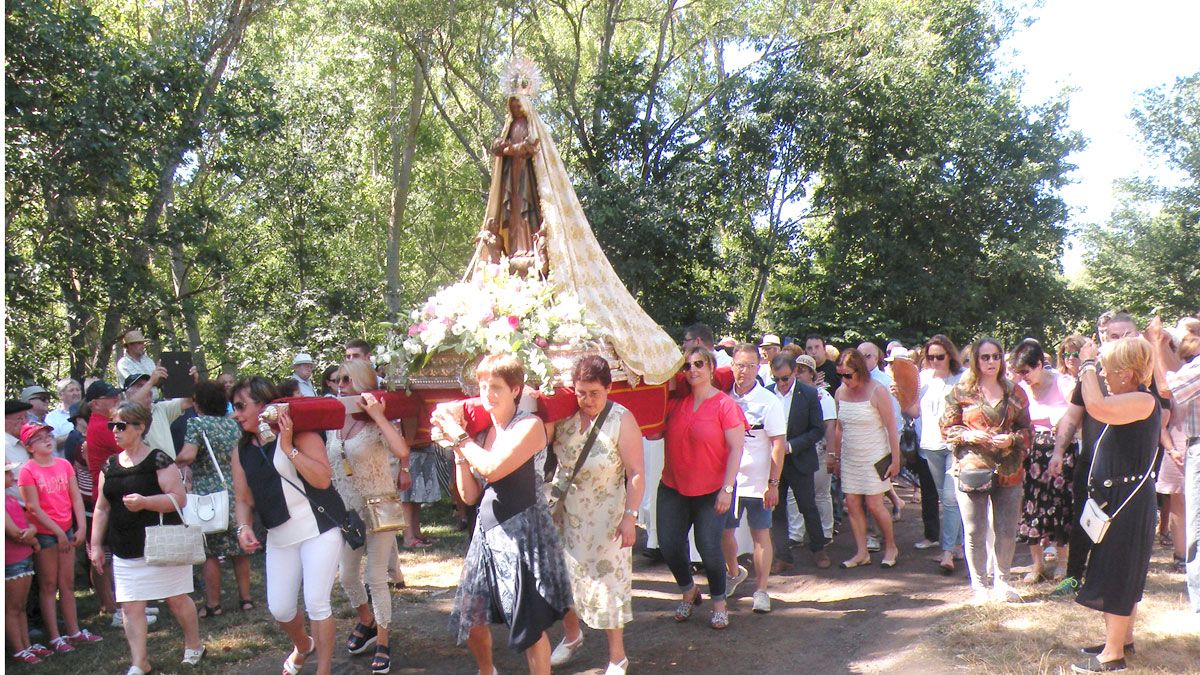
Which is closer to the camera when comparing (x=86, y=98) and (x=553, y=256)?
(x=553, y=256)

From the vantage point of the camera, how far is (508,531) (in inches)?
183

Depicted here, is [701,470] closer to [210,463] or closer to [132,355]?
[210,463]

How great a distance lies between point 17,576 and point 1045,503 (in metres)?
7.25

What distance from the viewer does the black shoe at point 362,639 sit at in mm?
6195

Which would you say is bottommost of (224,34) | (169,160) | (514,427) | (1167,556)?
(1167,556)

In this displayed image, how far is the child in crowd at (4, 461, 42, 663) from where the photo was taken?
6.34m

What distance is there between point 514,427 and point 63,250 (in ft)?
27.0

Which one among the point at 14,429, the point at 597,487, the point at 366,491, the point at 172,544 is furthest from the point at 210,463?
the point at 597,487

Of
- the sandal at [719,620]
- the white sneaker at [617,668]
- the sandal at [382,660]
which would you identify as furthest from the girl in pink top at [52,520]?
the sandal at [719,620]

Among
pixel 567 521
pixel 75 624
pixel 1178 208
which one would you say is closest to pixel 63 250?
pixel 75 624

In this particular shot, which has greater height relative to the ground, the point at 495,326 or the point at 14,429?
the point at 495,326

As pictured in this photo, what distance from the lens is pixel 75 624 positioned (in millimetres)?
6883

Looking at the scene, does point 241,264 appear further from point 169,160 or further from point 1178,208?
point 1178,208

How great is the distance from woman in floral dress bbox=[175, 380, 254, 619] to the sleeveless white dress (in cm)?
492
